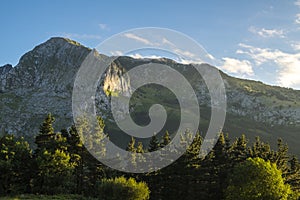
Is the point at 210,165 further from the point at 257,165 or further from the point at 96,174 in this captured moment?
the point at 96,174

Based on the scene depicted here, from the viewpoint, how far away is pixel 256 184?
178 ft

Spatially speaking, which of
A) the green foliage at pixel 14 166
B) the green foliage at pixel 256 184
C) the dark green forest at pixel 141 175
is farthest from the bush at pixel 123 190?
the green foliage at pixel 14 166

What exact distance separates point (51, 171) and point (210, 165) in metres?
31.5

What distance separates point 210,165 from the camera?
65.7 metres

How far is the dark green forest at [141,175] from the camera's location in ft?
179

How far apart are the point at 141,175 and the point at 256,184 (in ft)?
80.5

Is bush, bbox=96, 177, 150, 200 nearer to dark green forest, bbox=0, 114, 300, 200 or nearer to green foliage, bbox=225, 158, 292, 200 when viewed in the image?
dark green forest, bbox=0, 114, 300, 200

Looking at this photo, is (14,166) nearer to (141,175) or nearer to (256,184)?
(141,175)

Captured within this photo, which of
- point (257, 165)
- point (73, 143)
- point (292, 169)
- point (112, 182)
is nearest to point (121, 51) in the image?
point (112, 182)

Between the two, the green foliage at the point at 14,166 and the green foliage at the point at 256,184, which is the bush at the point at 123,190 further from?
the green foliage at the point at 14,166

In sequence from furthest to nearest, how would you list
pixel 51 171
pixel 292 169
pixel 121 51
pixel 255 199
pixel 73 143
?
pixel 292 169, pixel 73 143, pixel 51 171, pixel 255 199, pixel 121 51

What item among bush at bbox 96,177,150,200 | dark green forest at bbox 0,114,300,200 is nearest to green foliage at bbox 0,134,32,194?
dark green forest at bbox 0,114,300,200

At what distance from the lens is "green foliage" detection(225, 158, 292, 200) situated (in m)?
53.7

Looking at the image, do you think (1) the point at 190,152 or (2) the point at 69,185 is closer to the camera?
(2) the point at 69,185
